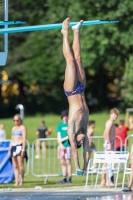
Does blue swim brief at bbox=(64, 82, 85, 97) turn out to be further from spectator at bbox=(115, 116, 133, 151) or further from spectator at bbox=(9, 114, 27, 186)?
spectator at bbox=(115, 116, 133, 151)

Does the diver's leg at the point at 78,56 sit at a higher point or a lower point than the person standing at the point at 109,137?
higher

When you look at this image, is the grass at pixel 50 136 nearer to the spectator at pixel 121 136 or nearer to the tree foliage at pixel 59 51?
the spectator at pixel 121 136

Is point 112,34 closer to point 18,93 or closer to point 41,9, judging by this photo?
point 41,9

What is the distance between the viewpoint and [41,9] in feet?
146

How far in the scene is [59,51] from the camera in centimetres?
3978

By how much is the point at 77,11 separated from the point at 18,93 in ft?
62.0

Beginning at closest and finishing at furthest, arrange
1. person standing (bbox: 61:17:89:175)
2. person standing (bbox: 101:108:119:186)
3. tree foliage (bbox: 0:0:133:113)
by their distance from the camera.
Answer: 1. person standing (bbox: 61:17:89:175)
2. person standing (bbox: 101:108:119:186)
3. tree foliage (bbox: 0:0:133:113)

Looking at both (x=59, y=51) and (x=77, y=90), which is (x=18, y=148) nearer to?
(x=77, y=90)

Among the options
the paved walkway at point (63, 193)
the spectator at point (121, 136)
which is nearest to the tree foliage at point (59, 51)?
the spectator at point (121, 136)

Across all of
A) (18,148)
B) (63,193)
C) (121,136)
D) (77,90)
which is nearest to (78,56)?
(77,90)

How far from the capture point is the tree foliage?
114 feet

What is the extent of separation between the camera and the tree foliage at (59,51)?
114 feet

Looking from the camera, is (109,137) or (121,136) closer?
(109,137)

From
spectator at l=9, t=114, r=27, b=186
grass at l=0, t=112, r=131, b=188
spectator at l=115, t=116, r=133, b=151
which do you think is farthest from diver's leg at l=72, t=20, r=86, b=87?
spectator at l=115, t=116, r=133, b=151
